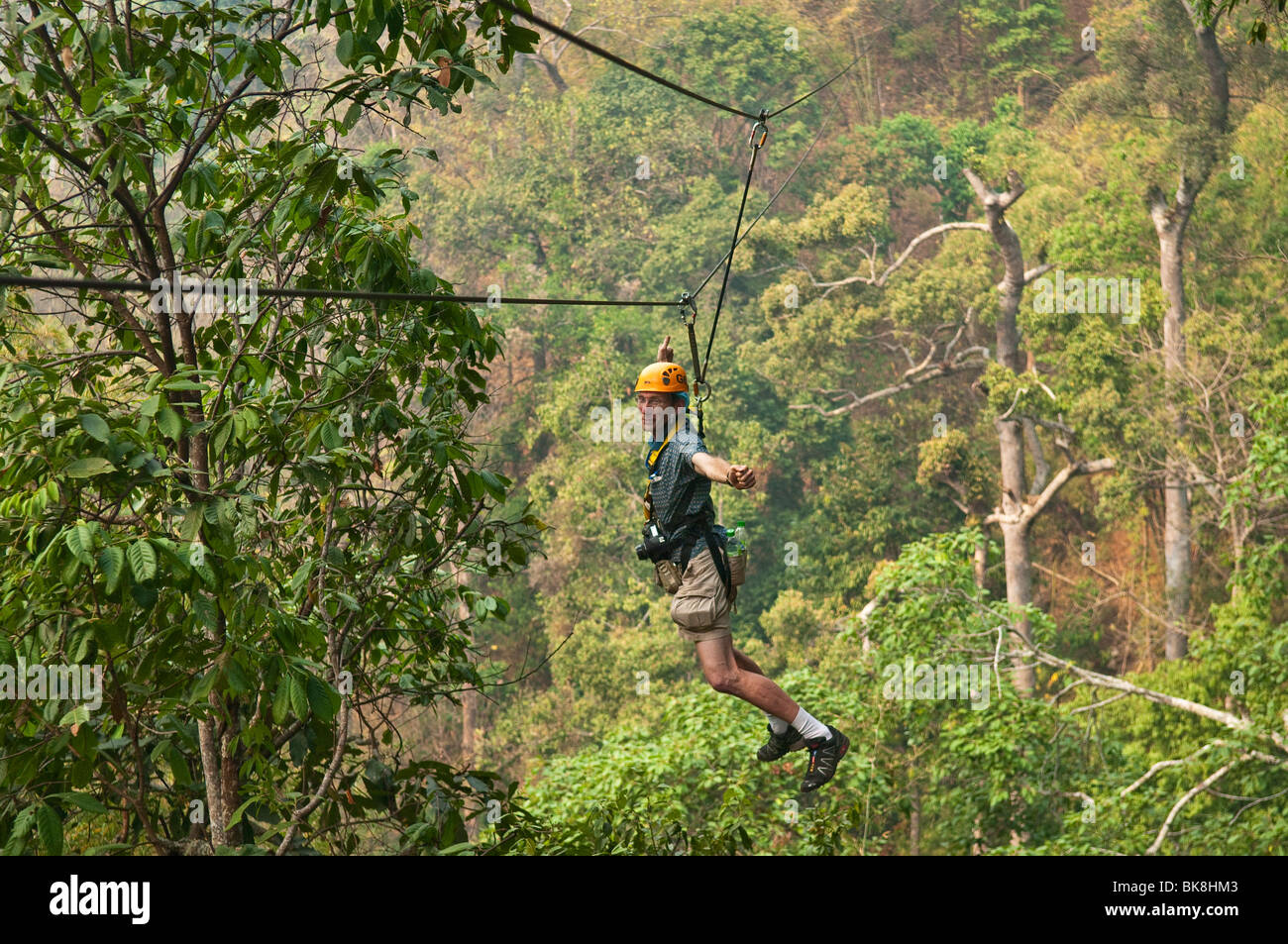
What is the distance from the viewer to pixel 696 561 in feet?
13.1

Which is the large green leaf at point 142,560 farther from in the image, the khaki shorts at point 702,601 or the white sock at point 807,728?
the white sock at point 807,728

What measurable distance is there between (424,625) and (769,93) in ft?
68.0

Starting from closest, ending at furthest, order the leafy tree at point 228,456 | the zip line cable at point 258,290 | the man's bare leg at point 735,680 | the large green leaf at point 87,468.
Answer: the zip line cable at point 258,290 → the large green leaf at point 87,468 → the leafy tree at point 228,456 → the man's bare leg at point 735,680

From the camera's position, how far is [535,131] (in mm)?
23312

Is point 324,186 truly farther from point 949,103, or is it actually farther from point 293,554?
→ point 949,103

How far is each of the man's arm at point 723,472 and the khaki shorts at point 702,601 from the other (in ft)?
1.12

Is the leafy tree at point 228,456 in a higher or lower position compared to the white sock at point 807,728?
higher

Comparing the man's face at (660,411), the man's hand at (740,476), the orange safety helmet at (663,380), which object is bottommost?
the man's hand at (740,476)

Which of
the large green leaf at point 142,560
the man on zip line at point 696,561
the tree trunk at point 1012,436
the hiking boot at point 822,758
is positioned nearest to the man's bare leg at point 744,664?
the man on zip line at point 696,561

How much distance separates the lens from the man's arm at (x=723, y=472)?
336 centimetres

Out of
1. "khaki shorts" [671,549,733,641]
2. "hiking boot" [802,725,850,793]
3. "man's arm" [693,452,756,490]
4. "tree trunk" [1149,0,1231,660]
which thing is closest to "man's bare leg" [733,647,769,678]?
"khaki shorts" [671,549,733,641]

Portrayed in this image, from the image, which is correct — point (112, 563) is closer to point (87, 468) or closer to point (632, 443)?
point (87, 468)

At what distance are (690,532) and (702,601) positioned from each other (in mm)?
217

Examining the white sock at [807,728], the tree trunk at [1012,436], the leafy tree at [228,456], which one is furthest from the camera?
the tree trunk at [1012,436]
